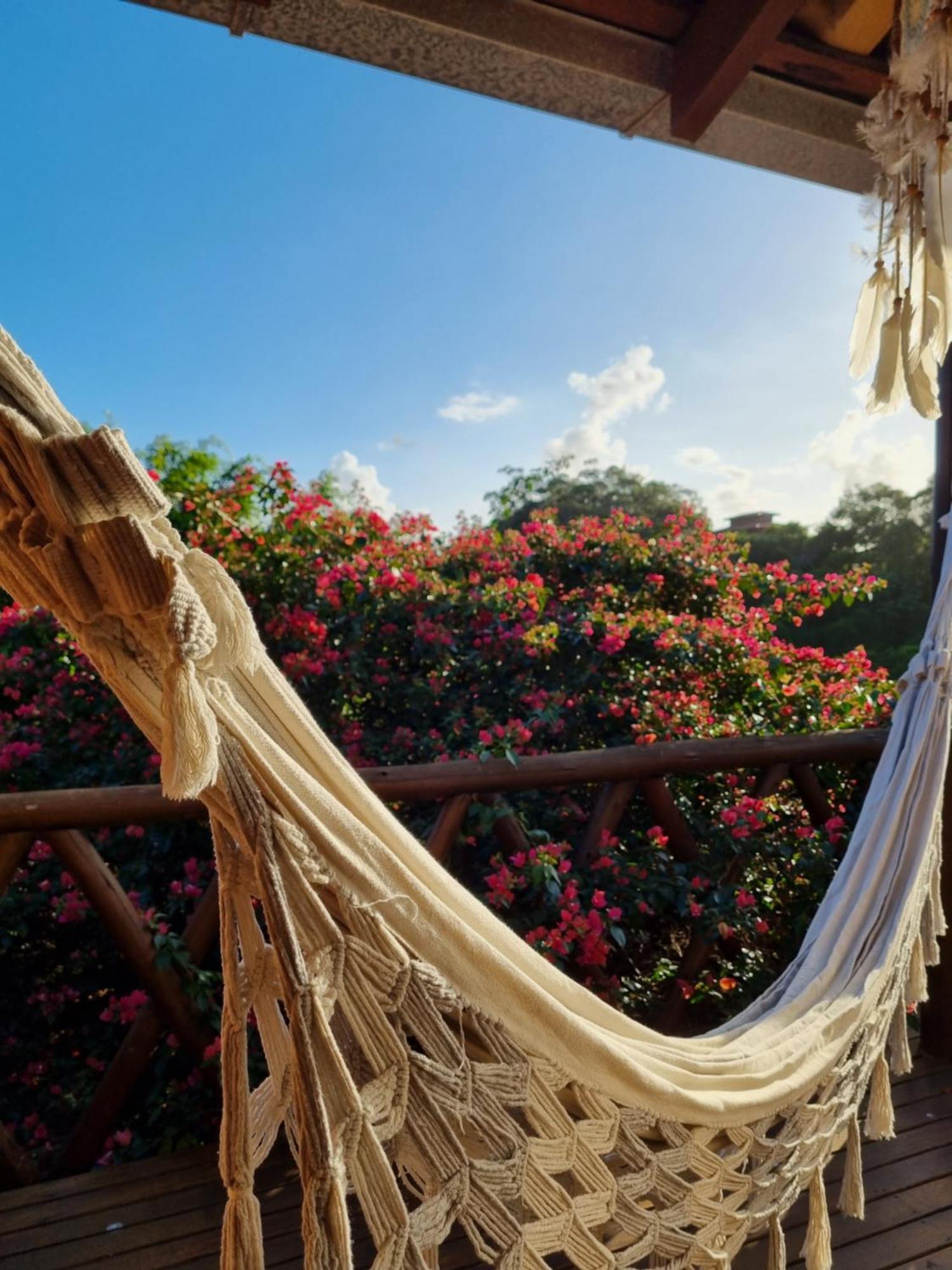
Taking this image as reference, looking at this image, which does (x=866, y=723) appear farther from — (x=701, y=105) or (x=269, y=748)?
(x=269, y=748)

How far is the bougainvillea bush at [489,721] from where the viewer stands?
1906mm

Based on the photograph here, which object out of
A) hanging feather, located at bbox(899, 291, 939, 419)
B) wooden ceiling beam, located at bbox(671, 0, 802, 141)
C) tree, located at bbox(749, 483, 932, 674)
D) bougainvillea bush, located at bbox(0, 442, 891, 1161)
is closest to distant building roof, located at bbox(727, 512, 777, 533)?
tree, located at bbox(749, 483, 932, 674)

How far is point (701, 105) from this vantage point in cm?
161

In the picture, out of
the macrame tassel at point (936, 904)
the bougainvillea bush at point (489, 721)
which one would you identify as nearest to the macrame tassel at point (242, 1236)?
the bougainvillea bush at point (489, 721)

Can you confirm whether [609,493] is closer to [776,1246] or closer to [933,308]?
[933,308]

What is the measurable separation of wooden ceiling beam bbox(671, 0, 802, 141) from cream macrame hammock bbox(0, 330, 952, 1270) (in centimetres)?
144

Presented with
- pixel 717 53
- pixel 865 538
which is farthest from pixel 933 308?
pixel 865 538

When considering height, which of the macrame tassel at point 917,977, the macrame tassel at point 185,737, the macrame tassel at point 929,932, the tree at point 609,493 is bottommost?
the macrame tassel at point 917,977

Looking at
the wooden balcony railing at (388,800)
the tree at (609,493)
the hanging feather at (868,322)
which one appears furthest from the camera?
the tree at (609,493)

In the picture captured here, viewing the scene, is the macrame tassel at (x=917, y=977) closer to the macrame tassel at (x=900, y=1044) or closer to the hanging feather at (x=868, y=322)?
the macrame tassel at (x=900, y=1044)

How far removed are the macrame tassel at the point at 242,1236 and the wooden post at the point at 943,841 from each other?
1.64 meters

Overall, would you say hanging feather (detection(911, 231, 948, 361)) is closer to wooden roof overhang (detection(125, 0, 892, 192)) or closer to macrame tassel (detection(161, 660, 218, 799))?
wooden roof overhang (detection(125, 0, 892, 192))

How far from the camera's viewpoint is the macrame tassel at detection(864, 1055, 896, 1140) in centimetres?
138

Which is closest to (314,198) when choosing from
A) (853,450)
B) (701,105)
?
(853,450)
